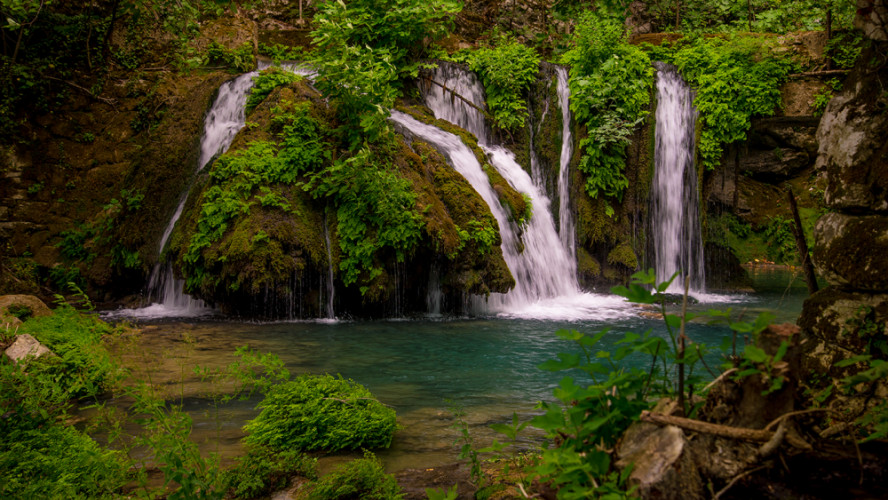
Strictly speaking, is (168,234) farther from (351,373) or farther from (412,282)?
(351,373)

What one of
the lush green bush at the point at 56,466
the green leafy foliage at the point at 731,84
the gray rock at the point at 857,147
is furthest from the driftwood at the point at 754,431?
the green leafy foliage at the point at 731,84

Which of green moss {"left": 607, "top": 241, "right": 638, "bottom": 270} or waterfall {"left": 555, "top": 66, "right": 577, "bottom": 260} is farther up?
waterfall {"left": 555, "top": 66, "right": 577, "bottom": 260}

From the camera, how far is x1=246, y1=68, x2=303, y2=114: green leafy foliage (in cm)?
1029

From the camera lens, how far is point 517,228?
10.5m

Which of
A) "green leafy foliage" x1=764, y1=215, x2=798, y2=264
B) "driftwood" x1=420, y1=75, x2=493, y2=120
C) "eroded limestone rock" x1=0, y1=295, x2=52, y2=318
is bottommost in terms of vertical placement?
"eroded limestone rock" x1=0, y1=295, x2=52, y2=318

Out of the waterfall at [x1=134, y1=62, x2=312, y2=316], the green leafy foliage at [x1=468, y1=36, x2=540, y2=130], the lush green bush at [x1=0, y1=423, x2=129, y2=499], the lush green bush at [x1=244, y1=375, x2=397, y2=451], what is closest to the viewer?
the lush green bush at [x1=0, y1=423, x2=129, y2=499]

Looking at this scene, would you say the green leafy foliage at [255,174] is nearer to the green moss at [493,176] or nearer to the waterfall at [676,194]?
the green moss at [493,176]

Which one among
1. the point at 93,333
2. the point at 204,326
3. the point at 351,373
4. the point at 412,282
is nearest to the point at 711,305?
the point at 412,282

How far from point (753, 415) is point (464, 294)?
7882 millimetres

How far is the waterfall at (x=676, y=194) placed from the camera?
41.2 feet

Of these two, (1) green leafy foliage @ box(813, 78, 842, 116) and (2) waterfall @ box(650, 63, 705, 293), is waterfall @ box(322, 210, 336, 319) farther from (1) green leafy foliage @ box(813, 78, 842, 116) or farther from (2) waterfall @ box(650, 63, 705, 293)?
(1) green leafy foliage @ box(813, 78, 842, 116)

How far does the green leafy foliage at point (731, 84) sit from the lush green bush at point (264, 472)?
1214cm

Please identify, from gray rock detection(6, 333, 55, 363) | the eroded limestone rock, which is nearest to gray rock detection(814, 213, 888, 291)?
gray rock detection(6, 333, 55, 363)

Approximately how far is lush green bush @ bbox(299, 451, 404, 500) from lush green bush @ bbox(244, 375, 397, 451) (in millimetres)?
694
